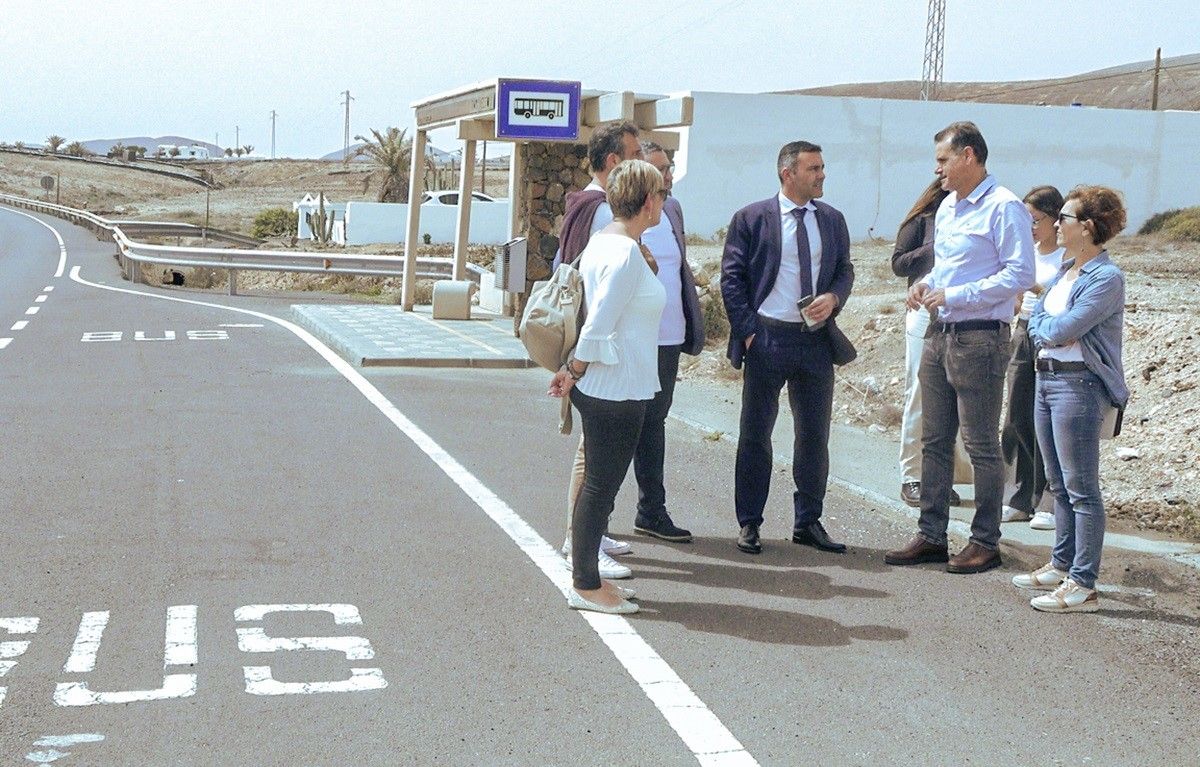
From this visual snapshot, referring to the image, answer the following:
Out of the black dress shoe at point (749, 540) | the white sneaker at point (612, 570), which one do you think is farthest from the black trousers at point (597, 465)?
the black dress shoe at point (749, 540)

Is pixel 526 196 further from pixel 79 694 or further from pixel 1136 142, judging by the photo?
pixel 1136 142

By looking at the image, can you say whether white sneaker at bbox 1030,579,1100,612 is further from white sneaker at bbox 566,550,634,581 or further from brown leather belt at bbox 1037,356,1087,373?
white sneaker at bbox 566,550,634,581

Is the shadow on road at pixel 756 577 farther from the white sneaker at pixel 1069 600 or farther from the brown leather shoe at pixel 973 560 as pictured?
the white sneaker at pixel 1069 600

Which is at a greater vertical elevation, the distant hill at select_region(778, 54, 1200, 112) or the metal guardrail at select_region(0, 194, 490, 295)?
the distant hill at select_region(778, 54, 1200, 112)

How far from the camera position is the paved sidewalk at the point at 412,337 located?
15039 mm

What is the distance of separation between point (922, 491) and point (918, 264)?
4.64 feet

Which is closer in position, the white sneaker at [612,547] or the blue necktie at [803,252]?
the white sneaker at [612,547]

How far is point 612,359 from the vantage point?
5750 millimetres

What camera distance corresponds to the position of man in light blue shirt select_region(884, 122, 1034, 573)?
6613 millimetres

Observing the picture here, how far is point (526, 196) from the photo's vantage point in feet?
67.5

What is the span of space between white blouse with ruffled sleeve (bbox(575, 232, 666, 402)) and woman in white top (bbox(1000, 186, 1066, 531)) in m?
2.79

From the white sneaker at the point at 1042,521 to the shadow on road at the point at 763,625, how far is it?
7.31ft

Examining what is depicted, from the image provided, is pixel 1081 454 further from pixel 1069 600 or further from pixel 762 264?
pixel 762 264

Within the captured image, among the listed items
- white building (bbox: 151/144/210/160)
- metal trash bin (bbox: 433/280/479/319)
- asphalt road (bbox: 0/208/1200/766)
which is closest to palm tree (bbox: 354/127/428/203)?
metal trash bin (bbox: 433/280/479/319)
